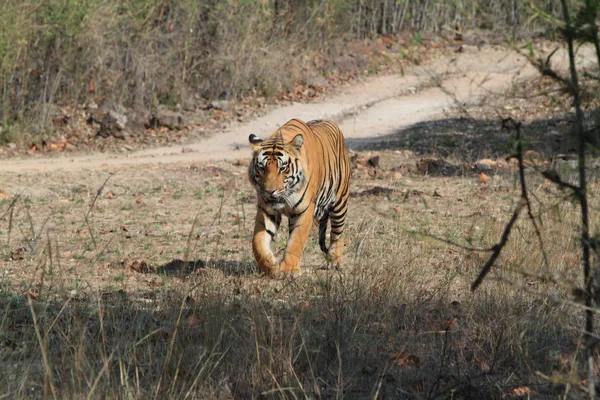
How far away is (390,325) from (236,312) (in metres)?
0.86

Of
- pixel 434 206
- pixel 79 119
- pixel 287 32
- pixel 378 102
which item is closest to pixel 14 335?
pixel 434 206

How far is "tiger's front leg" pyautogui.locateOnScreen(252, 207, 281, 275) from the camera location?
20.1ft

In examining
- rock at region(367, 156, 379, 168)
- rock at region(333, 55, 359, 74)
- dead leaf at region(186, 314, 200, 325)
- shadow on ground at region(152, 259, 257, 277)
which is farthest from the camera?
rock at region(333, 55, 359, 74)

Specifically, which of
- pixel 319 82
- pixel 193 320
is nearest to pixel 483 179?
pixel 193 320

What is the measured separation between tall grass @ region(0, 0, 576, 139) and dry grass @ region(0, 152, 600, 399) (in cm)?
764

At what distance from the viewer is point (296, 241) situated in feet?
20.4

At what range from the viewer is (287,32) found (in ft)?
65.0

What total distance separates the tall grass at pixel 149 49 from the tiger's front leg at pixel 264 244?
9288 mm

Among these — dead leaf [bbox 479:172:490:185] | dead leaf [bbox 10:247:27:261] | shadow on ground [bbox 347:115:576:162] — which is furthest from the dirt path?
dead leaf [bbox 10:247:27:261]

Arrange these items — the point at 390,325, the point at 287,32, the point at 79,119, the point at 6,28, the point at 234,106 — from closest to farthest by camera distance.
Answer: the point at 390,325 → the point at 6,28 → the point at 79,119 → the point at 234,106 → the point at 287,32

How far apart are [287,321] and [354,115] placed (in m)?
12.3

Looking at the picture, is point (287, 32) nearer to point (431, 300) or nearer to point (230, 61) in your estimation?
point (230, 61)

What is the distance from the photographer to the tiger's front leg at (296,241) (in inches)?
244

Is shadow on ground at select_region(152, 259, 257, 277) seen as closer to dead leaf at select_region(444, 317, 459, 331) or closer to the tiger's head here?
the tiger's head
